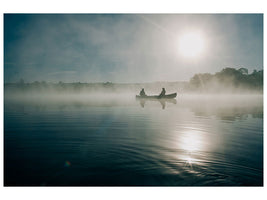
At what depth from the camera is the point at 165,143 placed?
1010cm

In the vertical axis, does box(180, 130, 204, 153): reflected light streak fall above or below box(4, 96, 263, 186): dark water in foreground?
above

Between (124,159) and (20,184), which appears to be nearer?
(20,184)

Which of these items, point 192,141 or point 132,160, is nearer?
point 132,160

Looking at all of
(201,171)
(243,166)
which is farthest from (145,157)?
(243,166)

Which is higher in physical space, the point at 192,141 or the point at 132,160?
the point at 192,141

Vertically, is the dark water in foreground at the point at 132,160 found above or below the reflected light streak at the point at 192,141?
below

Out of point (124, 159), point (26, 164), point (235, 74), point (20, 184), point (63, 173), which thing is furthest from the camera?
point (235, 74)

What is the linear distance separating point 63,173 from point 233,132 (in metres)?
11.5

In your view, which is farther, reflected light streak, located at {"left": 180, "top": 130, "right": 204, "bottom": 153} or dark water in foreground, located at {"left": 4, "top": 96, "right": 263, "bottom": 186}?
reflected light streak, located at {"left": 180, "top": 130, "right": 204, "bottom": 153}

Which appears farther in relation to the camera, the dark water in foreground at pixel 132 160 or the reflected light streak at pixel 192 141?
the reflected light streak at pixel 192 141

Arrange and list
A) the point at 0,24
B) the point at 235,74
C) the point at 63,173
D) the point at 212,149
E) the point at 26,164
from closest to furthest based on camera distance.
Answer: the point at 63,173, the point at 26,164, the point at 212,149, the point at 0,24, the point at 235,74
